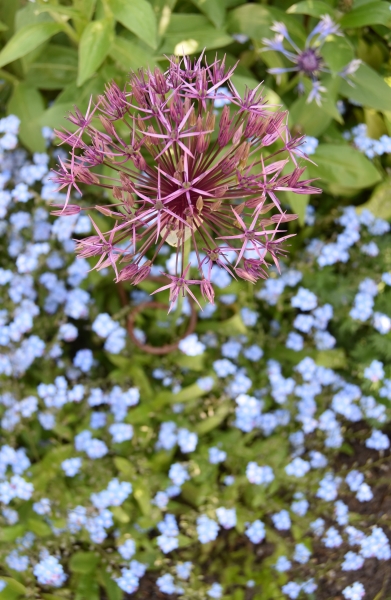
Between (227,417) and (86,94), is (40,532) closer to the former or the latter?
(227,417)

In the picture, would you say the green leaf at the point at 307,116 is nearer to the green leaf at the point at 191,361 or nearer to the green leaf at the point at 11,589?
the green leaf at the point at 191,361

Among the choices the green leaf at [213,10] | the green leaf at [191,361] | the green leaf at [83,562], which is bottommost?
the green leaf at [83,562]

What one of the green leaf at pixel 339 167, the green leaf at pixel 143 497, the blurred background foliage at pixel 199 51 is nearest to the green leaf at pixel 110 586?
the green leaf at pixel 143 497

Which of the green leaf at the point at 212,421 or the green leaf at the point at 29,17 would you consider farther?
the green leaf at the point at 212,421

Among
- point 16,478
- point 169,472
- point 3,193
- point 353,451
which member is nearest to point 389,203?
point 353,451

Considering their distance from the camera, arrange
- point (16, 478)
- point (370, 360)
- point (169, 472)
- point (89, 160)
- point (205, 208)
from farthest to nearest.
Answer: point (370, 360), point (169, 472), point (16, 478), point (205, 208), point (89, 160)

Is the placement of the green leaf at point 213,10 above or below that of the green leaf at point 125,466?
above

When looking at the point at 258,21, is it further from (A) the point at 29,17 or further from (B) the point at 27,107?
(B) the point at 27,107
